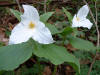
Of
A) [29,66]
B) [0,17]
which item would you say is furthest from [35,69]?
[0,17]

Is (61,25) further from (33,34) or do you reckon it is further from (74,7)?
(33,34)

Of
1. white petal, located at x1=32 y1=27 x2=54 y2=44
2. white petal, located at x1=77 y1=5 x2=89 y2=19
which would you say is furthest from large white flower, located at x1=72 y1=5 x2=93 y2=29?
white petal, located at x1=32 y1=27 x2=54 y2=44

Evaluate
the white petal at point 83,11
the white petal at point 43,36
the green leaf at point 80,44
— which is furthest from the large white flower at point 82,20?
the white petal at point 43,36

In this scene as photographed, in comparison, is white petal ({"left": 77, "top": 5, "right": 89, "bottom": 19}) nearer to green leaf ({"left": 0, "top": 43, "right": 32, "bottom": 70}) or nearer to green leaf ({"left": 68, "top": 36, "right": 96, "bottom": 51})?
green leaf ({"left": 68, "top": 36, "right": 96, "bottom": 51})

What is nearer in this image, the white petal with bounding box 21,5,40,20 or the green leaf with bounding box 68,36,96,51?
the white petal with bounding box 21,5,40,20

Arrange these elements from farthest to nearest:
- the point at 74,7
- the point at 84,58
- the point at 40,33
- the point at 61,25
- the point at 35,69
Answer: the point at 74,7, the point at 61,25, the point at 84,58, the point at 35,69, the point at 40,33

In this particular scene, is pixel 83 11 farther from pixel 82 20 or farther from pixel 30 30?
pixel 30 30

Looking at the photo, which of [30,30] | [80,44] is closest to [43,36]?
[30,30]

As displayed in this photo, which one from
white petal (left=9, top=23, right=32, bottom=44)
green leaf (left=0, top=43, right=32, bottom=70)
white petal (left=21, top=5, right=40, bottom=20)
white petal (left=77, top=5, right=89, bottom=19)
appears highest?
white petal (left=21, top=5, right=40, bottom=20)
